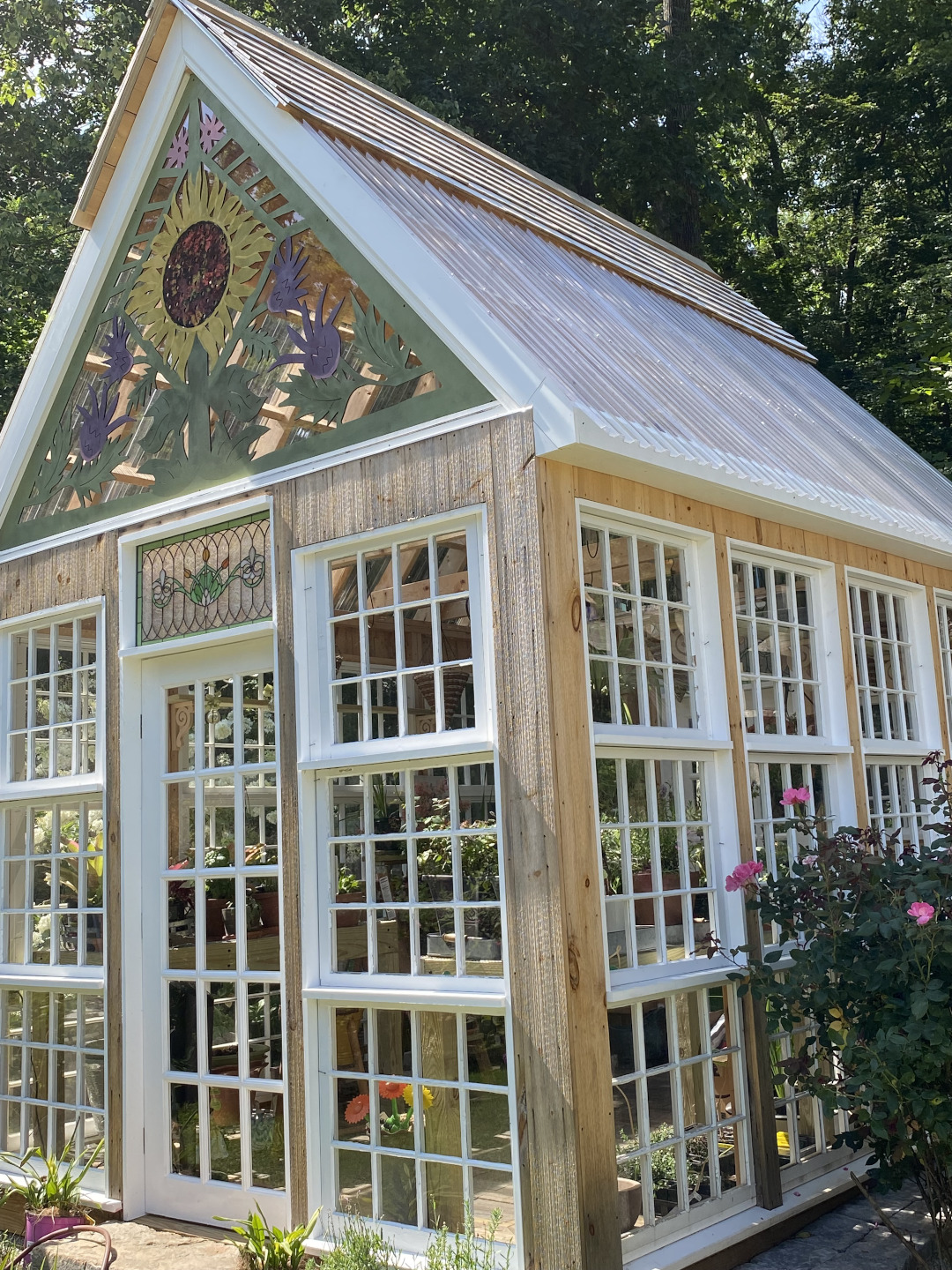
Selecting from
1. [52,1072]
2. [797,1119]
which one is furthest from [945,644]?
[52,1072]

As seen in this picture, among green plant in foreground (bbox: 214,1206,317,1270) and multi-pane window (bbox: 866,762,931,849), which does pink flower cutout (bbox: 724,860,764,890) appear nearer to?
multi-pane window (bbox: 866,762,931,849)

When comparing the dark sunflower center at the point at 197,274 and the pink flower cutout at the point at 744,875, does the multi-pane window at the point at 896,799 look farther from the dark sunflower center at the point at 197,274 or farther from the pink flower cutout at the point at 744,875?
the dark sunflower center at the point at 197,274

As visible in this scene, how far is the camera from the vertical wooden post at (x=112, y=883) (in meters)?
5.69

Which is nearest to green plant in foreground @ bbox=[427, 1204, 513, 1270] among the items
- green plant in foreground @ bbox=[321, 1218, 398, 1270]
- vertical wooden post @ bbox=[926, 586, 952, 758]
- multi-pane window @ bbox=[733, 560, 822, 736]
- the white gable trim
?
green plant in foreground @ bbox=[321, 1218, 398, 1270]

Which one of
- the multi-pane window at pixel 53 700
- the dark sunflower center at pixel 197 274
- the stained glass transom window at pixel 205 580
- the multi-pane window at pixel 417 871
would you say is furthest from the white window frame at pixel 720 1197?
the dark sunflower center at pixel 197 274

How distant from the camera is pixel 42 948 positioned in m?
6.43

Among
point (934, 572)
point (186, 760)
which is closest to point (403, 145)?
point (186, 760)

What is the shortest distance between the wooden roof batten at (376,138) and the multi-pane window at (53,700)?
2239 millimetres

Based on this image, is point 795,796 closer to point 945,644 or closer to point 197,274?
point 945,644

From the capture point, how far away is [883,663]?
6.82 m

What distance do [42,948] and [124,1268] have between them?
193cm

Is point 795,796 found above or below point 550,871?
above

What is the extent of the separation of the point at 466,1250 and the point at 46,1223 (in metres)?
2.08

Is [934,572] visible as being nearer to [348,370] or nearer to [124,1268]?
[348,370]
